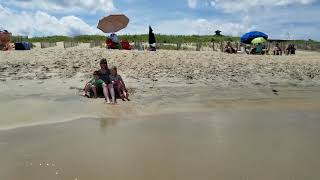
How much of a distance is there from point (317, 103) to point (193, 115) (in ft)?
12.2

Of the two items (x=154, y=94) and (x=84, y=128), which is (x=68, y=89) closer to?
(x=154, y=94)

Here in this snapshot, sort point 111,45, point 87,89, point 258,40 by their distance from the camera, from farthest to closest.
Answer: point 258,40 → point 111,45 → point 87,89

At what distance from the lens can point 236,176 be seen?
498 cm

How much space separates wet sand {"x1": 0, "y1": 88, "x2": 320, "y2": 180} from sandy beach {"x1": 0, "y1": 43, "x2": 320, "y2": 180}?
0.01 meters

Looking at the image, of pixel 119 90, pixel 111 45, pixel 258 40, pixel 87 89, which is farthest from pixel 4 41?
pixel 258 40

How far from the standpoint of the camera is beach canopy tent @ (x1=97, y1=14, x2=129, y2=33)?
18156 mm

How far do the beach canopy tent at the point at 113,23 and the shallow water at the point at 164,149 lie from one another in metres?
10.2

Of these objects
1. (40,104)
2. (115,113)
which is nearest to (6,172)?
(115,113)

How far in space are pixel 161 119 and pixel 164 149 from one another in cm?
234

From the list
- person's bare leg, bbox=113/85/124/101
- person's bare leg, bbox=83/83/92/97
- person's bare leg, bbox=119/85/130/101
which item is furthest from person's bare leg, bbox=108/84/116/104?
person's bare leg, bbox=83/83/92/97

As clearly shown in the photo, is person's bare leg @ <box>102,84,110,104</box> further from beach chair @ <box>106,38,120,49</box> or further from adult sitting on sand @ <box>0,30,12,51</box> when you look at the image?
adult sitting on sand @ <box>0,30,12,51</box>

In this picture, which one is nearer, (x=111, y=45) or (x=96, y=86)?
(x=96, y=86)

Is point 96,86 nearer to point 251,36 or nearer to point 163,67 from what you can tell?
point 163,67

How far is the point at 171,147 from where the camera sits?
6.15 meters
